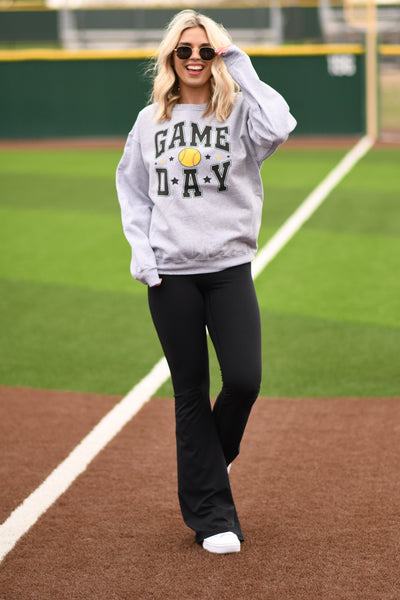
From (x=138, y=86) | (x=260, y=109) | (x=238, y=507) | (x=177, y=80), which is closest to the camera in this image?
(x=260, y=109)

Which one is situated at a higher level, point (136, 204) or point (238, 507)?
point (136, 204)

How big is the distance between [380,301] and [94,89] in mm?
14421

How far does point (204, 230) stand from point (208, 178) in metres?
0.21

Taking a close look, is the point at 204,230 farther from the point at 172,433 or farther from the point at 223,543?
the point at 172,433

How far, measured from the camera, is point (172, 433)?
5457 mm

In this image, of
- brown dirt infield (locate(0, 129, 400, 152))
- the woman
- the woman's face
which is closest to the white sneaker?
the woman

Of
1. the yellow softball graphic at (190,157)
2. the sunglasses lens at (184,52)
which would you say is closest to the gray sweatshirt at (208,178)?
the yellow softball graphic at (190,157)

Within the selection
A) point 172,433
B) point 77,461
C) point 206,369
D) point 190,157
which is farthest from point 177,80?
point 172,433

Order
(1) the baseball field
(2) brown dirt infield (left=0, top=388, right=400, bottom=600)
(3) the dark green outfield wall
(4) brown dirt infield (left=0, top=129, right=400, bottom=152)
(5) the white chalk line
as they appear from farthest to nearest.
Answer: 1. (3) the dark green outfield wall
2. (4) brown dirt infield (left=0, top=129, right=400, bottom=152)
3. (5) the white chalk line
4. (1) the baseball field
5. (2) brown dirt infield (left=0, top=388, right=400, bottom=600)

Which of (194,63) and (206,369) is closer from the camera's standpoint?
(194,63)

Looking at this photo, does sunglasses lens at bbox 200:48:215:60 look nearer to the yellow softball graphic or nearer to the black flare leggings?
the yellow softball graphic

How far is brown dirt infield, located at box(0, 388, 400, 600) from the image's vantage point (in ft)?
12.0

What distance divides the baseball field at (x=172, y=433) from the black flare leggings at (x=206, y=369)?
0.75 ft

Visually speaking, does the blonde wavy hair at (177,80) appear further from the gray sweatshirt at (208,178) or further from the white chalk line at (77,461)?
the white chalk line at (77,461)
